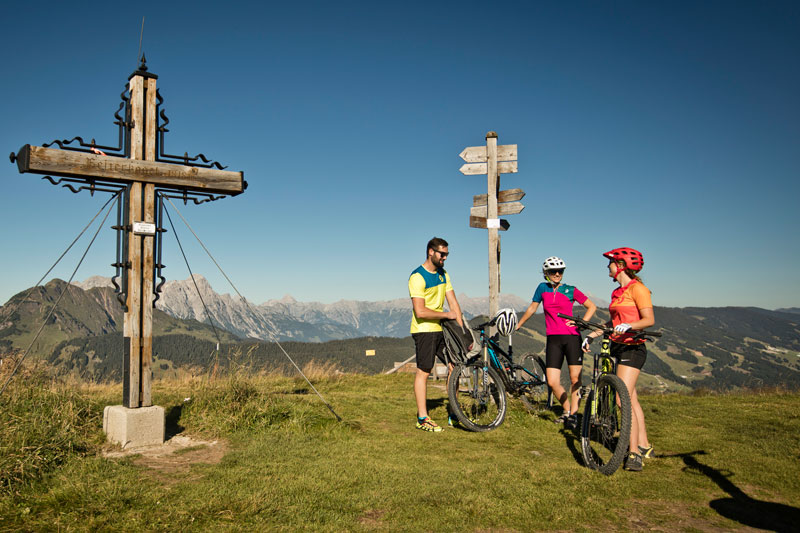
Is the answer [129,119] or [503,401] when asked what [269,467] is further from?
[129,119]

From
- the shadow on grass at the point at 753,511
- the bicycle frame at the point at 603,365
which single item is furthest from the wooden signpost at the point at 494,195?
the shadow on grass at the point at 753,511

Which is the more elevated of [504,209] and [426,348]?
[504,209]

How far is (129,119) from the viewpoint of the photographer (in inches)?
260

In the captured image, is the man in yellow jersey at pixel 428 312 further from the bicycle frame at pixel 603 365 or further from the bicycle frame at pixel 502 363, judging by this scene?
the bicycle frame at pixel 603 365

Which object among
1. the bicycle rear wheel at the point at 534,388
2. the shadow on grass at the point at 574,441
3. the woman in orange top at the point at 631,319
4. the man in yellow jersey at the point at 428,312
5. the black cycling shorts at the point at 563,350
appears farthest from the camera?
the bicycle rear wheel at the point at 534,388

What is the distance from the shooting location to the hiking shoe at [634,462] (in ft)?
17.0

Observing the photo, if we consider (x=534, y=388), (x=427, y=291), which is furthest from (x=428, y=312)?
(x=534, y=388)

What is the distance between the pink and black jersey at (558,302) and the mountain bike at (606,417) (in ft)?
4.76

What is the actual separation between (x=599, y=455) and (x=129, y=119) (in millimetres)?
6934

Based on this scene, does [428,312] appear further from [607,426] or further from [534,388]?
[534,388]

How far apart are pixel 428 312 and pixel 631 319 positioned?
8.23ft

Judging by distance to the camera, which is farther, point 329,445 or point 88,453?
point 329,445

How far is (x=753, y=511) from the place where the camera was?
→ 4.18 m

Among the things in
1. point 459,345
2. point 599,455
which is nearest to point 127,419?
point 459,345
